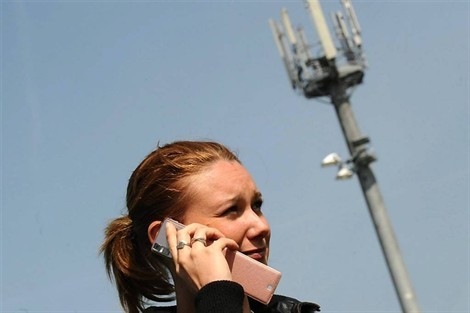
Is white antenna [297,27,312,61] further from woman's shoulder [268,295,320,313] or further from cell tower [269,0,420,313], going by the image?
woman's shoulder [268,295,320,313]

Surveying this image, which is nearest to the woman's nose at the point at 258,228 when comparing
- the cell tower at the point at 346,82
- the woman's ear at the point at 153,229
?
the woman's ear at the point at 153,229

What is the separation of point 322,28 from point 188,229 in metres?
22.4

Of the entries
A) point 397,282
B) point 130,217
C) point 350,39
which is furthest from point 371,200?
point 130,217

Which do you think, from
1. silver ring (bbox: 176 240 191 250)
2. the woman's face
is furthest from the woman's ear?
silver ring (bbox: 176 240 191 250)

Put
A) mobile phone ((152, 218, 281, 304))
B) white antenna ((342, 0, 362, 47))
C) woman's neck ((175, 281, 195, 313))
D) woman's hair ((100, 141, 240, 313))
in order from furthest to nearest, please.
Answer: white antenna ((342, 0, 362, 47))
woman's hair ((100, 141, 240, 313))
woman's neck ((175, 281, 195, 313))
mobile phone ((152, 218, 281, 304))

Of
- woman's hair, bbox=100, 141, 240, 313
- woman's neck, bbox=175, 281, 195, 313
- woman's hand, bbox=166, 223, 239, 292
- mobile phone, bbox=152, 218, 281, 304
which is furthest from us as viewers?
woman's hair, bbox=100, 141, 240, 313

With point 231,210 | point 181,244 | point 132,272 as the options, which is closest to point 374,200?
point 132,272

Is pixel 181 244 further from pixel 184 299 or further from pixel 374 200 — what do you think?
pixel 374 200

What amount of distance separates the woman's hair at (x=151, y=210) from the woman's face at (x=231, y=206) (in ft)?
0.14

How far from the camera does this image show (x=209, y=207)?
3359 mm

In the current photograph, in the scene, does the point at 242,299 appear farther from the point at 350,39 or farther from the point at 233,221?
the point at 350,39

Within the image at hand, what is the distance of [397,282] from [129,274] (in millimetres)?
21922

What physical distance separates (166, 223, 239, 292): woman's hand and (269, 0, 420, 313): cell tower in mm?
19511

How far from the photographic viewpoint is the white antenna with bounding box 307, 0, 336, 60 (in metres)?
24.1
